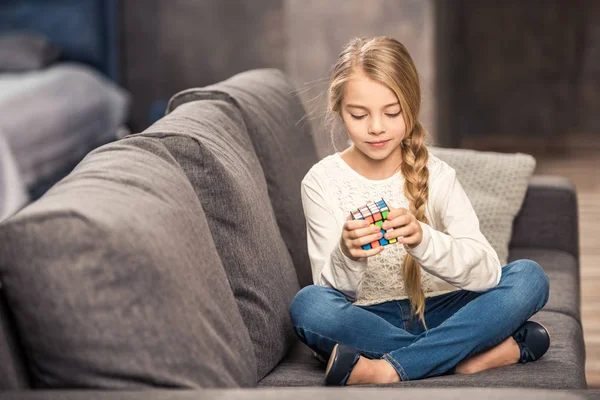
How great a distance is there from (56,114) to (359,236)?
3.51 meters

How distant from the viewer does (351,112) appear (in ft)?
5.34

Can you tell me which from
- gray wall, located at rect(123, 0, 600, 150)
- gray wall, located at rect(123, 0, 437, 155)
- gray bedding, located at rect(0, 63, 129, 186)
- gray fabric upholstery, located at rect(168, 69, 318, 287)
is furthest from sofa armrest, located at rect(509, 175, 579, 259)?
gray bedding, located at rect(0, 63, 129, 186)

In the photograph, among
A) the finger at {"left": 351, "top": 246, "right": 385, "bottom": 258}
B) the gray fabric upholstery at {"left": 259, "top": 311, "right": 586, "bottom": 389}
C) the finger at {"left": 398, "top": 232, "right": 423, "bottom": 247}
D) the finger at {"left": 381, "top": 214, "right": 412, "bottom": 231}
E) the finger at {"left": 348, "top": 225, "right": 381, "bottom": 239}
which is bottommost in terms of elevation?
the gray fabric upholstery at {"left": 259, "top": 311, "right": 586, "bottom": 389}

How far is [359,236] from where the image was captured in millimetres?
1429

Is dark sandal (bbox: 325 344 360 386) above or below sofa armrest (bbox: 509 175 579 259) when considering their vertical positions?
above

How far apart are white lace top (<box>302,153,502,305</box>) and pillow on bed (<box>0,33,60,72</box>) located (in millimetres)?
3707

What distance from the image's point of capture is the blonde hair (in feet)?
5.30

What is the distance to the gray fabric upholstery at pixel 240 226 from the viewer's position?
5.08ft

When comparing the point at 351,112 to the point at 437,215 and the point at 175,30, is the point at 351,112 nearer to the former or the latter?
the point at 437,215

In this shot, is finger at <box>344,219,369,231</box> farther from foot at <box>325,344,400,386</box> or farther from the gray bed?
the gray bed

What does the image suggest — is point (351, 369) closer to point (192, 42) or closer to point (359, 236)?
point (359, 236)

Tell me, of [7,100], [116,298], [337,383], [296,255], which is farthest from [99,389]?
[7,100]

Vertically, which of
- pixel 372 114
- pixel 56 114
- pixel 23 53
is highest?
pixel 372 114

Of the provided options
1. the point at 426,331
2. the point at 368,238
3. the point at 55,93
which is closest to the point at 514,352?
the point at 426,331
